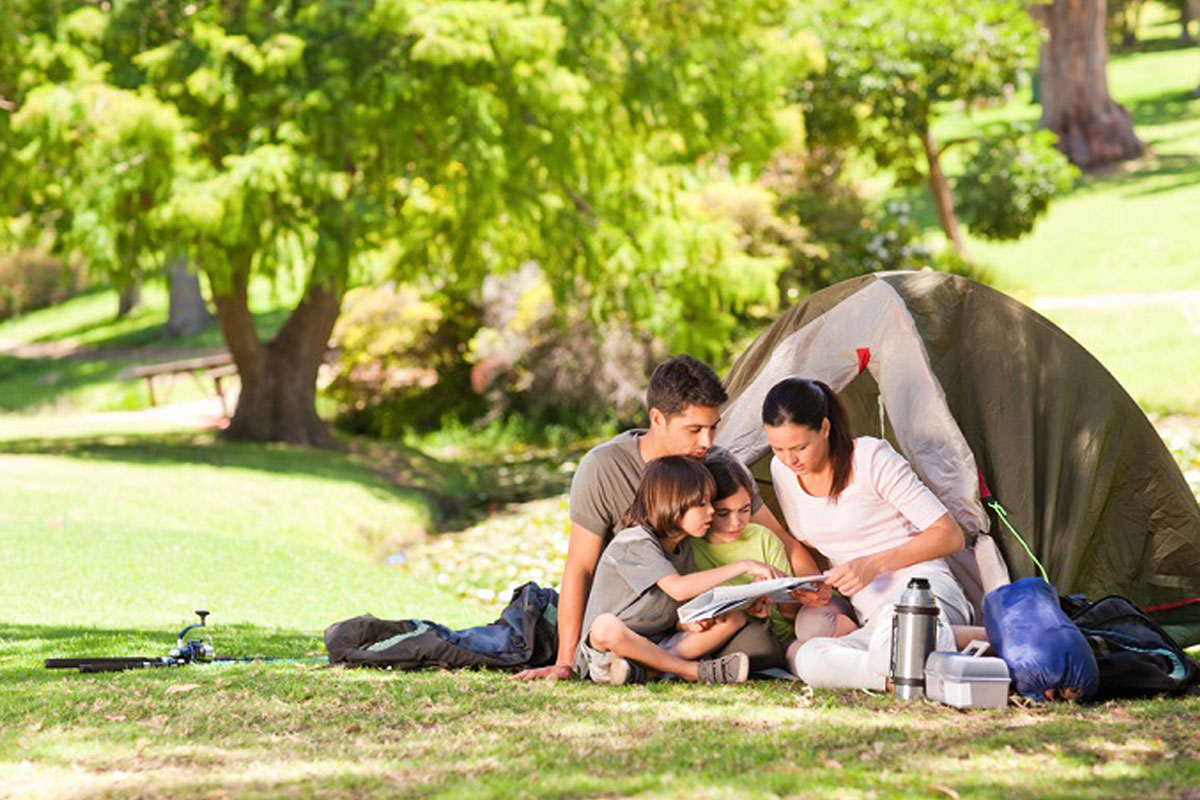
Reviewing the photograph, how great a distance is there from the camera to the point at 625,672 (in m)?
6.07

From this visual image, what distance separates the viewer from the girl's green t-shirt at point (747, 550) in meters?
6.29

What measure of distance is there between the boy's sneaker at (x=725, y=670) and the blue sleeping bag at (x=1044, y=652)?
3.01 ft

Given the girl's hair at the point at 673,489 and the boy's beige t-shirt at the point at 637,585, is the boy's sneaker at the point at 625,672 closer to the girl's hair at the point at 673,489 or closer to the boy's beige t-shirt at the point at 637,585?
the boy's beige t-shirt at the point at 637,585

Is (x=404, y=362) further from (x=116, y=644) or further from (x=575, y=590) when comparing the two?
(x=575, y=590)

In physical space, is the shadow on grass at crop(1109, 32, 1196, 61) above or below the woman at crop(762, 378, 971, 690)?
above

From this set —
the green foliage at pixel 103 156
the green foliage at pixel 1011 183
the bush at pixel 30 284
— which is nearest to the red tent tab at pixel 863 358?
the green foliage at pixel 103 156

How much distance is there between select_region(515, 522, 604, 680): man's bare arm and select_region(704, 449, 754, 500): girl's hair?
53cm

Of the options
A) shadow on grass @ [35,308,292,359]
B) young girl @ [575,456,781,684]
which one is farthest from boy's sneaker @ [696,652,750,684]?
shadow on grass @ [35,308,292,359]

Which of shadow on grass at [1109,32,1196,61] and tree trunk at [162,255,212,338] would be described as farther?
shadow on grass at [1109,32,1196,61]

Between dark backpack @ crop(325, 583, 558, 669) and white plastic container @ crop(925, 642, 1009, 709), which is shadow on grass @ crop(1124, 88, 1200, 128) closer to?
dark backpack @ crop(325, 583, 558, 669)

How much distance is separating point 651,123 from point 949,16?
5630 millimetres

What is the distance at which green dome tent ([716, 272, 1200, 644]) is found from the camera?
7602 millimetres

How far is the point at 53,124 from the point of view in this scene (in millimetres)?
14672

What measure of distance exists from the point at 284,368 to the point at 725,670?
44.5ft
